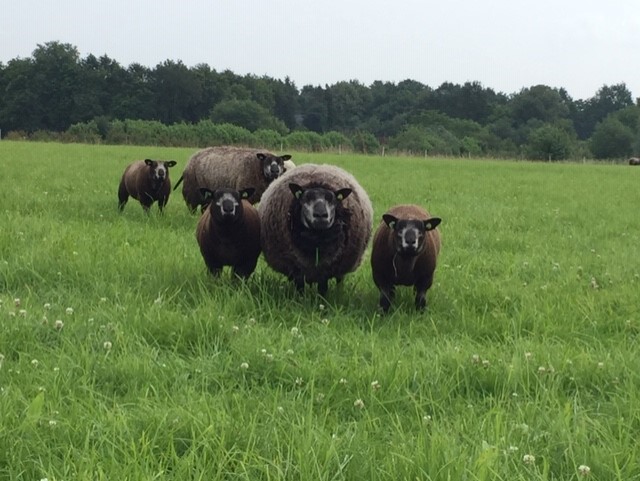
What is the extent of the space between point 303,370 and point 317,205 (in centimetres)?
243

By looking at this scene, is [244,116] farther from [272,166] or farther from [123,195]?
[272,166]

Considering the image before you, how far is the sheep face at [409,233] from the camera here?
561cm

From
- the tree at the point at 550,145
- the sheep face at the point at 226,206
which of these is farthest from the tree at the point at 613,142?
the sheep face at the point at 226,206

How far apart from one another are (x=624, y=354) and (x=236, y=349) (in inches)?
107

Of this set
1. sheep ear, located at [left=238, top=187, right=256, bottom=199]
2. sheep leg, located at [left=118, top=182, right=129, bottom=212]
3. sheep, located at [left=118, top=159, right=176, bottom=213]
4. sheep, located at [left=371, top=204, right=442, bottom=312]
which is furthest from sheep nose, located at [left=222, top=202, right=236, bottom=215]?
sheep leg, located at [left=118, top=182, right=129, bottom=212]

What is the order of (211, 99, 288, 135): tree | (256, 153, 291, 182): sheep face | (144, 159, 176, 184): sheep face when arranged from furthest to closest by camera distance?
(211, 99, 288, 135): tree
(144, 159, 176, 184): sheep face
(256, 153, 291, 182): sheep face

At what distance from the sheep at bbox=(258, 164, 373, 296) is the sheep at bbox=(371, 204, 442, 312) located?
17.8 inches

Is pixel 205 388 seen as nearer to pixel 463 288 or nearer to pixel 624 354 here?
pixel 624 354

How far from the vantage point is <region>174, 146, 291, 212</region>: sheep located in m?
11.9

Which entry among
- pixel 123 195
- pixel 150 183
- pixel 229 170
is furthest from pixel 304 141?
pixel 150 183

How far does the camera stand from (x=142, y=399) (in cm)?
338

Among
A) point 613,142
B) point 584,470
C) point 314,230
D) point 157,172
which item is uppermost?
point 613,142

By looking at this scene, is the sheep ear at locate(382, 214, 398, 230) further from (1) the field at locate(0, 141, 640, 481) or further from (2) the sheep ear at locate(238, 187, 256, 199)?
(2) the sheep ear at locate(238, 187, 256, 199)

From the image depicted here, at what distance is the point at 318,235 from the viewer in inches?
253
